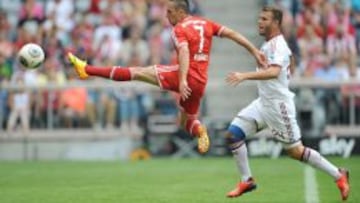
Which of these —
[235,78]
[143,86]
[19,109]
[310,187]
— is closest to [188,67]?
[235,78]

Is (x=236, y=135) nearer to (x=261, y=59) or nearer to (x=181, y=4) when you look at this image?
(x=261, y=59)

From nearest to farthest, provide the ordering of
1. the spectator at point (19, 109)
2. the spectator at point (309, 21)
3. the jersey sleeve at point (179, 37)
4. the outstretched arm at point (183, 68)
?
the outstretched arm at point (183, 68), the jersey sleeve at point (179, 37), the spectator at point (19, 109), the spectator at point (309, 21)

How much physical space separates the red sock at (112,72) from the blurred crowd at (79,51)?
8213mm

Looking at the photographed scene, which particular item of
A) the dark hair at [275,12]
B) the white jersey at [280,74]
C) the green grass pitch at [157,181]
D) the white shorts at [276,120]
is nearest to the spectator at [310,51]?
the green grass pitch at [157,181]

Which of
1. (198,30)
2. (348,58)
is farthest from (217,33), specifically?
(348,58)

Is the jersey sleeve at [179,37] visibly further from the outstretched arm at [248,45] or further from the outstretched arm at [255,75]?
the outstretched arm at [255,75]

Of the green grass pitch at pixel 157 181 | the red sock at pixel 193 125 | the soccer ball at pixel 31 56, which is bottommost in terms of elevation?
the green grass pitch at pixel 157 181

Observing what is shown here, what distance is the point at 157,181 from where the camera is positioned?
652 inches

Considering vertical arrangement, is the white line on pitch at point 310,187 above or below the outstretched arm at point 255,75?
below

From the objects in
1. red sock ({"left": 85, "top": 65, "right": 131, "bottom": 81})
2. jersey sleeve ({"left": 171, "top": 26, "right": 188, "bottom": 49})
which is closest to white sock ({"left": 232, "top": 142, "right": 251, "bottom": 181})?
jersey sleeve ({"left": 171, "top": 26, "right": 188, "bottom": 49})

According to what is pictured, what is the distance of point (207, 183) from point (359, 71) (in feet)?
26.9

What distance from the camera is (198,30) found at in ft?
46.5

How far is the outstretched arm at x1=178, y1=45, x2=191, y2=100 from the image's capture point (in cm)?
1373

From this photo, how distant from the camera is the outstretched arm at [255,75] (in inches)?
485
